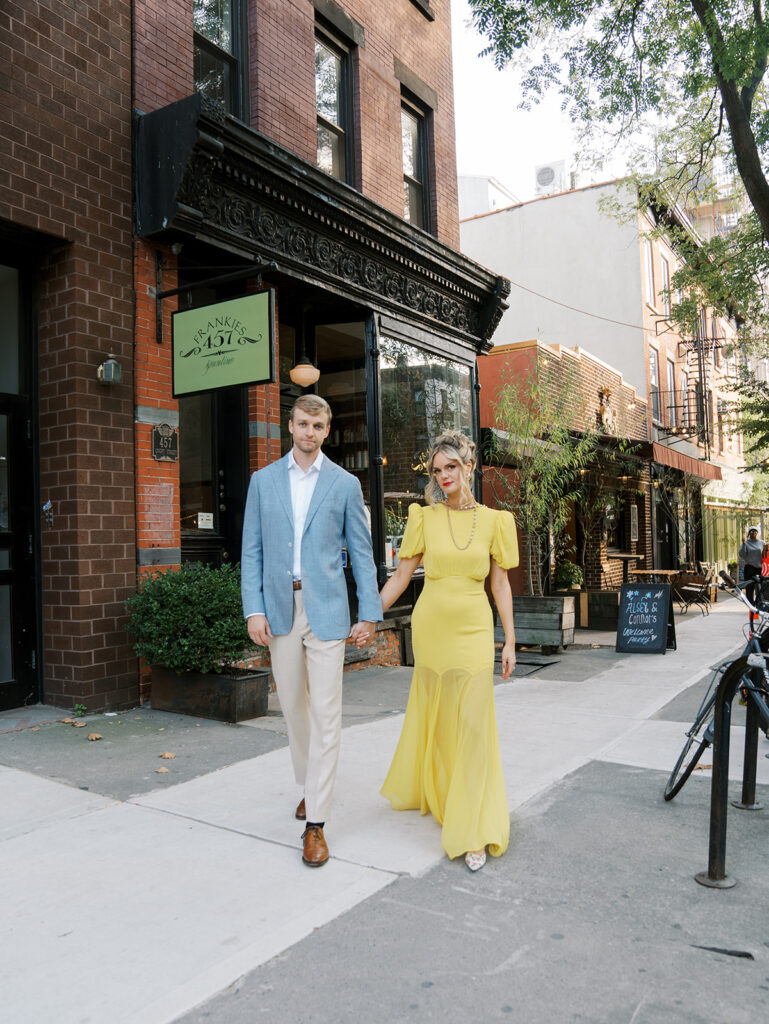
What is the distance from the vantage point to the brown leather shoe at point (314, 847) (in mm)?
3479

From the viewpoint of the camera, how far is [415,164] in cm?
1159

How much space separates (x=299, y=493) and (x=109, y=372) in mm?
3122

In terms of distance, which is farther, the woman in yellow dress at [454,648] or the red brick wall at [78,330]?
the red brick wall at [78,330]

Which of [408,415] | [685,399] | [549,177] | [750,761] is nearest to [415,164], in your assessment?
[408,415]

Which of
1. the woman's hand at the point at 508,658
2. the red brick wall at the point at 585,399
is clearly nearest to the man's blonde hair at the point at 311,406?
the woman's hand at the point at 508,658

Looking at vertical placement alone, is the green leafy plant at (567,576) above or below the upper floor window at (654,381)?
below

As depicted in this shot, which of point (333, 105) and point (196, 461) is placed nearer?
point (196, 461)

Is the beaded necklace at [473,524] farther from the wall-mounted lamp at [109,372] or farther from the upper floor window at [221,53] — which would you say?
the upper floor window at [221,53]

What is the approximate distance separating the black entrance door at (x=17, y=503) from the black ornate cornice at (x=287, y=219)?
4.08 ft

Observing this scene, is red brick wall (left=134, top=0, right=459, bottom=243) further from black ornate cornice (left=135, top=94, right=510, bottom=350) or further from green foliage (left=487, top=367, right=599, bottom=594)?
green foliage (left=487, top=367, right=599, bottom=594)

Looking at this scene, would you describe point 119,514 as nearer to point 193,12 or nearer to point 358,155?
point 193,12

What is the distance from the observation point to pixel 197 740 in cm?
553

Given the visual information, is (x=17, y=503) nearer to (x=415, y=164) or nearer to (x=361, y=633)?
(x=361, y=633)

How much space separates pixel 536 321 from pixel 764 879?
70.3 feet
